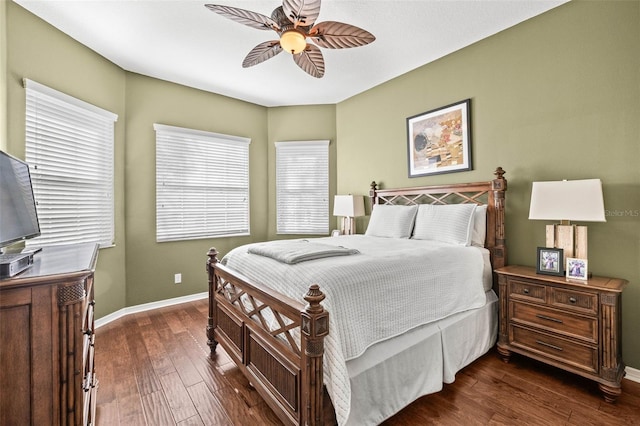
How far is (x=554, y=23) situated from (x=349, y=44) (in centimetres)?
181

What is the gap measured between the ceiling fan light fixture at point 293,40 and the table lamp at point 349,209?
2.21 meters

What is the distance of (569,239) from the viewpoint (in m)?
2.22

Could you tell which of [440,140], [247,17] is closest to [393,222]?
[440,140]

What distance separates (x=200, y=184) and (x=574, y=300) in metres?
→ 4.13

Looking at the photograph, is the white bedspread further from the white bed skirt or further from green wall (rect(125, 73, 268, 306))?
green wall (rect(125, 73, 268, 306))

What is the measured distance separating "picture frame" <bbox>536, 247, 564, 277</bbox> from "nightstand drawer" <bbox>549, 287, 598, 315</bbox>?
0.15 meters

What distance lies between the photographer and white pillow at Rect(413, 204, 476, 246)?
105 inches

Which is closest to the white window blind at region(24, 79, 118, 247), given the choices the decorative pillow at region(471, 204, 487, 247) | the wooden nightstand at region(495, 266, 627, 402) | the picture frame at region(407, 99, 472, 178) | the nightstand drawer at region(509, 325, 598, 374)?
the picture frame at region(407, 99, 472, 178)

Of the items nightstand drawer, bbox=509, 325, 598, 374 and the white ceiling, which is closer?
nightstand drawer, bbox=509, 325, 598, 374

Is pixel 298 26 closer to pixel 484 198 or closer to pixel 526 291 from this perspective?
pixel 484 198

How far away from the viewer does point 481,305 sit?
2387 mm

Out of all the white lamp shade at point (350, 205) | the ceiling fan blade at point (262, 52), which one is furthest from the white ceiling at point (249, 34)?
the white lamp shade at point (350, 205)

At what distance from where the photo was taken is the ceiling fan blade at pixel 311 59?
2338mm

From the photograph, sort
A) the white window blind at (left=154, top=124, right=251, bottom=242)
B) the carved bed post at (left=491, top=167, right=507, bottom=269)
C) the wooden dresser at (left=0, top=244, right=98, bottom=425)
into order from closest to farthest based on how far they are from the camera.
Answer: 1. the wooden dresser at (left=0, top=244, right=98, bottom=425)
2. the carved bed post at (left=491, top=167, right=507, bottom=269)
3. the white window blind at (left=154, top=124, right=251, bottom=242)
